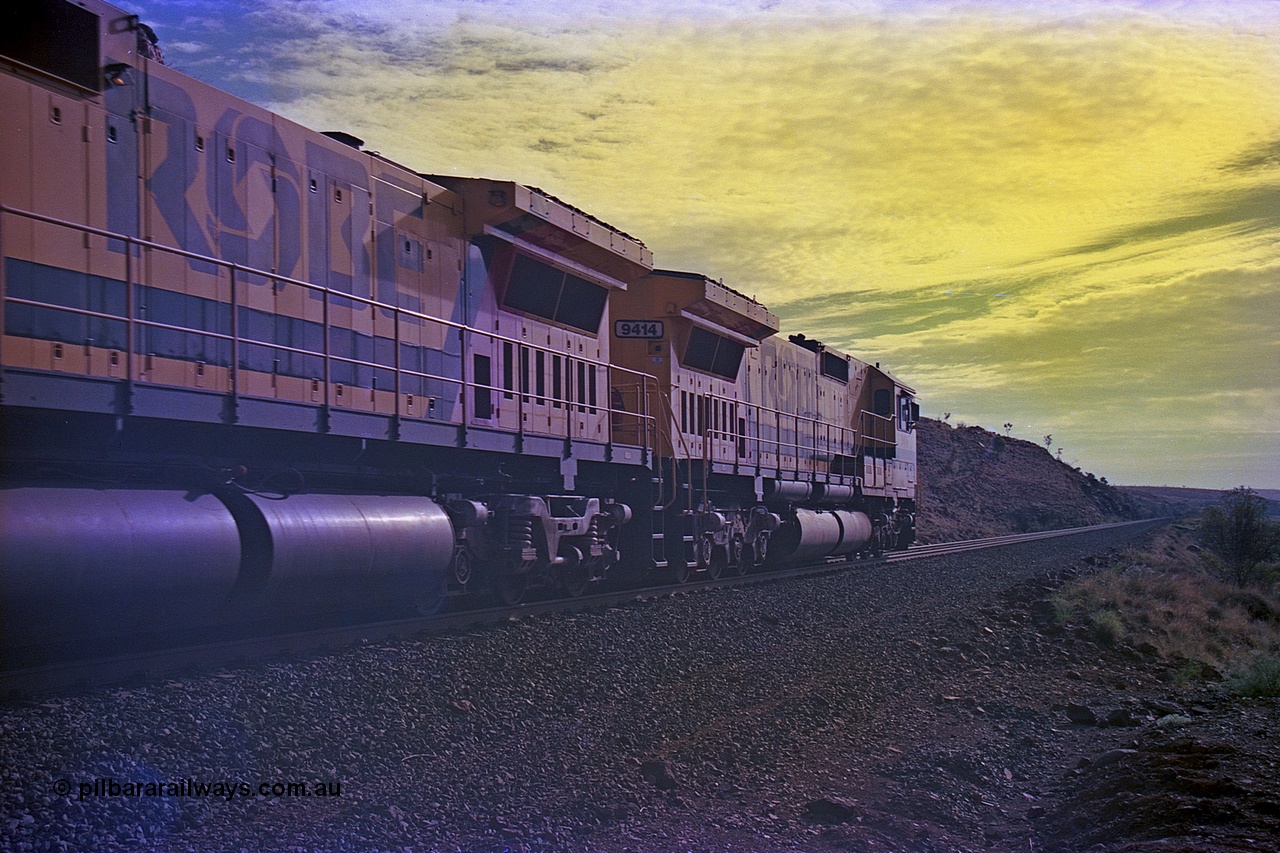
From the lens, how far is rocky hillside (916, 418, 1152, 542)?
2154 inches

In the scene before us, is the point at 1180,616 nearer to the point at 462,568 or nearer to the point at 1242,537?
the point at 462,568

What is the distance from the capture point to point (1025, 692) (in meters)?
8.93

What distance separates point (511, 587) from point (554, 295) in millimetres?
3753

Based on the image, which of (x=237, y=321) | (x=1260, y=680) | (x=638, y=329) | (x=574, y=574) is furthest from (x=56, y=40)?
(x=1260, y=680)

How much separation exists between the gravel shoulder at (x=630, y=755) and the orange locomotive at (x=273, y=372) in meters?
0.88

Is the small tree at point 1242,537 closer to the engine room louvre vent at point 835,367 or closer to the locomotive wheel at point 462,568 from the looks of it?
the engine room louvre vent at point 835,367

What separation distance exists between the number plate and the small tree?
16.6m

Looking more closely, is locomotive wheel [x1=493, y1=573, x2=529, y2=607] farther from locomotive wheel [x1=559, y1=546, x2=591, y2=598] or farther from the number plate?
the number plate

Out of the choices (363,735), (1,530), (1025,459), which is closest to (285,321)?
(1,530)

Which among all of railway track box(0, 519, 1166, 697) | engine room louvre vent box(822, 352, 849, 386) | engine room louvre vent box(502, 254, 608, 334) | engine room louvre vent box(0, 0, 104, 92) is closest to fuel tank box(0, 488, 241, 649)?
railway track box(0, 519, 1166, 697)

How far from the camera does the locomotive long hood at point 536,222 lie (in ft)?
38.3

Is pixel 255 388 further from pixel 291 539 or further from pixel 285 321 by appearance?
pixel 291 539

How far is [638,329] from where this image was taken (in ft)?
52.5

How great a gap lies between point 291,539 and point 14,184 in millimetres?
2940
